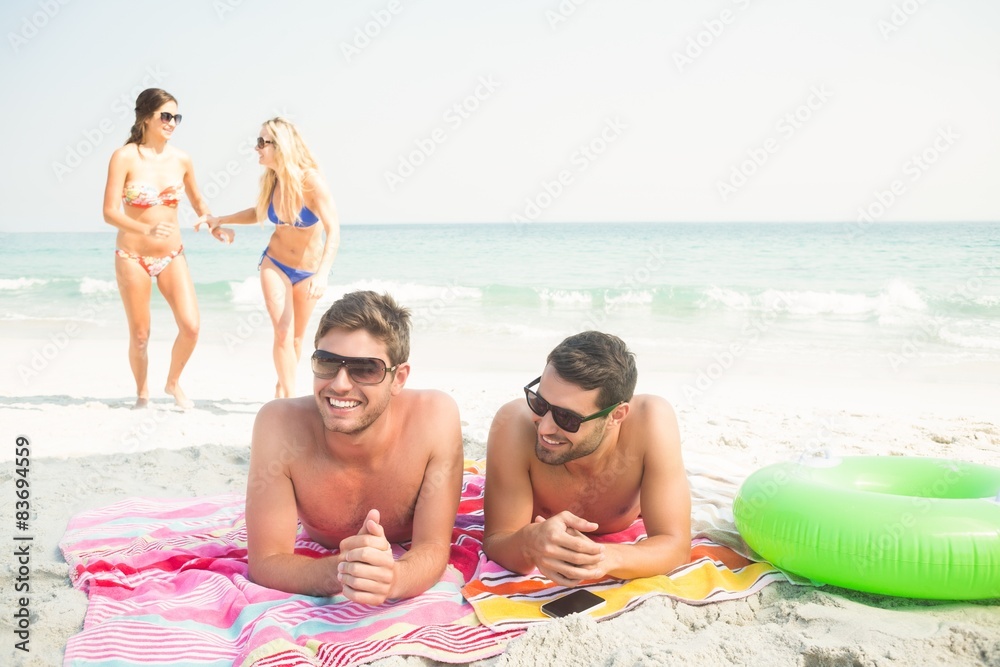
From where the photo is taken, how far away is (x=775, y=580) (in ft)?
11.3

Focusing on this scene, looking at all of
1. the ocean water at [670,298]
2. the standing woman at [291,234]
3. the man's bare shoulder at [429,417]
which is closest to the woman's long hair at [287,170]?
the standing woman at [291,234]

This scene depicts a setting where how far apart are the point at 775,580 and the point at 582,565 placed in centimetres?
104

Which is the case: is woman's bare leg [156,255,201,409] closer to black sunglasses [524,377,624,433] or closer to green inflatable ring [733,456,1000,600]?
black sunglasses [524,377,624,433]

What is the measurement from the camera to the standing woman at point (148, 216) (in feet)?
21.1

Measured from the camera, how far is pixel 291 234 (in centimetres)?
639

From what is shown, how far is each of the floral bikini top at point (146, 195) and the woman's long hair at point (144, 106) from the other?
0.37 meters

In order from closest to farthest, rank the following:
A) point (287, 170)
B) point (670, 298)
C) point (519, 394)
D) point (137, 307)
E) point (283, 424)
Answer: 1. point (283, 424)
2. point (287, 170)
3. point (137, 307)
4. point (519, 394)
5. point (670, 298)

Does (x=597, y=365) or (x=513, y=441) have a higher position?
(x=597, y=365)

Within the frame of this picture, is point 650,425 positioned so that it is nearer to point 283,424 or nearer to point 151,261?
point 283,424

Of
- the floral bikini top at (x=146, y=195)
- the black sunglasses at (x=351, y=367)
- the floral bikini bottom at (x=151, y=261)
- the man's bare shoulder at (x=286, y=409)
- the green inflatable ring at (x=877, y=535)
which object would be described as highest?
the floral bikini top at (x=146, y=195)

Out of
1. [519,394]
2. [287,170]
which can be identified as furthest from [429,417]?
[519,394]

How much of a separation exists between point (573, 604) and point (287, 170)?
4.27 meters

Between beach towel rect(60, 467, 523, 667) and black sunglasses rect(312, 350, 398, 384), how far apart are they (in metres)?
0.87

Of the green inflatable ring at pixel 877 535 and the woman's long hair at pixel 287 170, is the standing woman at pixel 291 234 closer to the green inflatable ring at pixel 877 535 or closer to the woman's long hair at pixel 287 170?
the woman's long hair at pixel 287 170
